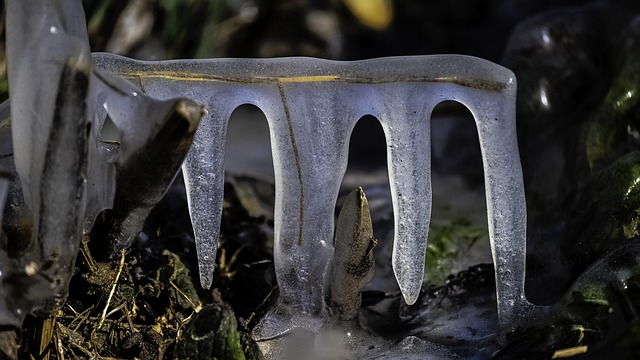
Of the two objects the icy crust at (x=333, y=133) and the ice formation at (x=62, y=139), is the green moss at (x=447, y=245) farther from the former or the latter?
the ice formation at (x=62, y=139)

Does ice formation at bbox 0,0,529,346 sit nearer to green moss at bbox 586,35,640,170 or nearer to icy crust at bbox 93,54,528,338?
icy crust at bbox 93,54,528,338

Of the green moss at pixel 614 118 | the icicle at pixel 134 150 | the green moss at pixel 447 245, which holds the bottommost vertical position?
the green moss at pixel 447 245

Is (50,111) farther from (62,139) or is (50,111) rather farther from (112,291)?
(112,291)

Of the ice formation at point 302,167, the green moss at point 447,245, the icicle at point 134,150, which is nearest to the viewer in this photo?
the icicle at point 134,150

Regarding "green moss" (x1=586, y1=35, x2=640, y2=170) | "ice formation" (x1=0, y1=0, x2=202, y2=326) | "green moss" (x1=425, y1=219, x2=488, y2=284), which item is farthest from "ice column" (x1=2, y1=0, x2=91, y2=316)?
"green moss" (x1=586, y1=35, x2=640, y2=170)

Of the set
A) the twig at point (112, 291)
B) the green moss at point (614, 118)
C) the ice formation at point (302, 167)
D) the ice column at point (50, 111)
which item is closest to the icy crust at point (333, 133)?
the ice formation at point (302, 167)

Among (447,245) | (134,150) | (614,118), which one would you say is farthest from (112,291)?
(614,118)

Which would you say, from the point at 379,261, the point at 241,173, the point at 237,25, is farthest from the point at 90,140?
the point at 237,25

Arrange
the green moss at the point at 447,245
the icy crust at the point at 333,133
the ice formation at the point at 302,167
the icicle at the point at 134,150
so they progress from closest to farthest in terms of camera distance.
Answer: the icicle at the point at 134,150 < the ice formation at the point at 302,167 < the icy crust at the point at 333,133 < the green moss at the point at 447,245
